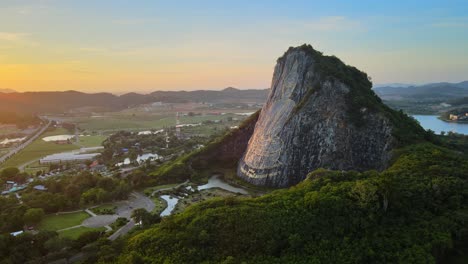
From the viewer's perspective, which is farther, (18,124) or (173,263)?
(18,124)

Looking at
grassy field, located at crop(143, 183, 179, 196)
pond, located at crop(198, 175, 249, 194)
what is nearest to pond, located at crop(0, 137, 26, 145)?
grassy field, located at crop(143, 183, 179, 196)

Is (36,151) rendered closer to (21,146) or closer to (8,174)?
(21,146)

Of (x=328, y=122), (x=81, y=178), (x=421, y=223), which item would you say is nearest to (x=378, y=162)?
(x=328, y=122)

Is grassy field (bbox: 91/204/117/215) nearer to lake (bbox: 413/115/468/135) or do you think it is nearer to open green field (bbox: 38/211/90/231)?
open green field (bbox: 38/211/90/231)

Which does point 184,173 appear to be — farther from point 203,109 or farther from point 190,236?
point 203,109

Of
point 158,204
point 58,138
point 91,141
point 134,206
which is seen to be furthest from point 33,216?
point 58,138
